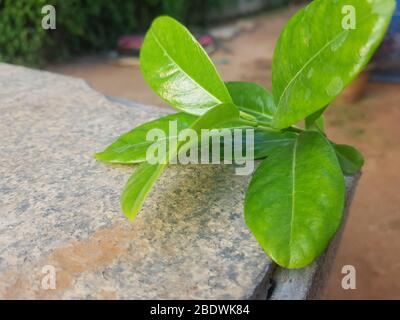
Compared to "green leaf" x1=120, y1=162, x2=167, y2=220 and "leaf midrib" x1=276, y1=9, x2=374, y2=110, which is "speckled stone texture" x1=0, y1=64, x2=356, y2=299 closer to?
"green leaf" x1=120, y1=162, x2=167, y2=220

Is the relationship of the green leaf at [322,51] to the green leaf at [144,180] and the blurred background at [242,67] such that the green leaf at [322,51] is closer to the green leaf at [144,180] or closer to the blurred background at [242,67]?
the green leaf at [144,180]

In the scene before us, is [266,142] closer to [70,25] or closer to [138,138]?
[138,138]

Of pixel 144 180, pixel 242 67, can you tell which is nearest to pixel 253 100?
pixel 144 180

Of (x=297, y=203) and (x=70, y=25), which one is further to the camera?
(x=70, y=25)

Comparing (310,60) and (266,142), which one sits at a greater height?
(310,60)

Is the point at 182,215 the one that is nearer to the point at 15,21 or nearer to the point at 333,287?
the point at 333,287

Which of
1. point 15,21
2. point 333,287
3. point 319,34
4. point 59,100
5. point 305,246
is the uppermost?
point 319,34

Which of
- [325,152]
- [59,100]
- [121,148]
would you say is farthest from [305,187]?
[59,100]

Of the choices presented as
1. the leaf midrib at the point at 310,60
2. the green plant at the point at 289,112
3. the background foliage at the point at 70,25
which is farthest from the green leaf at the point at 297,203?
the background foliage at the point at 70,25
